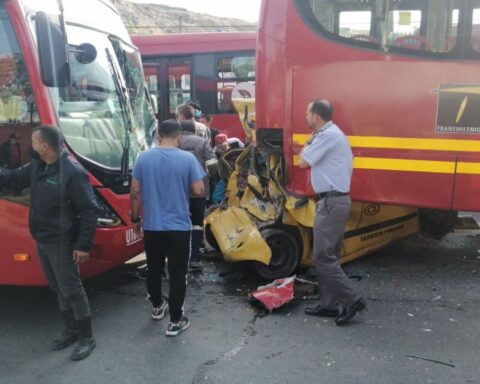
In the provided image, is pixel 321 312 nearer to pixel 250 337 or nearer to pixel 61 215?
pixel 250 337

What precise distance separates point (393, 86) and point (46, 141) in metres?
3.08

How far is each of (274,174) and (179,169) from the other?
1639mm

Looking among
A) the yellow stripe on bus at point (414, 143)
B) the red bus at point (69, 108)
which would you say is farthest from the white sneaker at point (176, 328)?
the yellow stripe on bus at point (414, 143)

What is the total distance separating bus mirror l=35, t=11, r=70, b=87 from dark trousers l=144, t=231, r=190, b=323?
4.35 feet

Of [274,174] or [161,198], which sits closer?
[161,198]

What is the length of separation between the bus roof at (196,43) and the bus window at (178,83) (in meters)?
0.27

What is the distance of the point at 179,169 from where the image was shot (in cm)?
379

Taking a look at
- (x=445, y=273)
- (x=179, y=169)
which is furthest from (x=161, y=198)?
(x=445, y=273)

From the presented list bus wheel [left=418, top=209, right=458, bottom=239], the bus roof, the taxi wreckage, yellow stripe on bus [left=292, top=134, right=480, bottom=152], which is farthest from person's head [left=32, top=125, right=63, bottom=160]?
the bus roof

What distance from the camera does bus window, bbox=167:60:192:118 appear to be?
10.6m

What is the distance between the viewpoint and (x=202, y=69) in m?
10.4

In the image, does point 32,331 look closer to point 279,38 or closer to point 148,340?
point 148,340

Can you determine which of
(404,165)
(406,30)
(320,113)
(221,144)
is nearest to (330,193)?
(320,113)

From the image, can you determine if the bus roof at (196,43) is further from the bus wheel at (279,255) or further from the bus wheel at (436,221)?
the bus wheel at (279,255)
